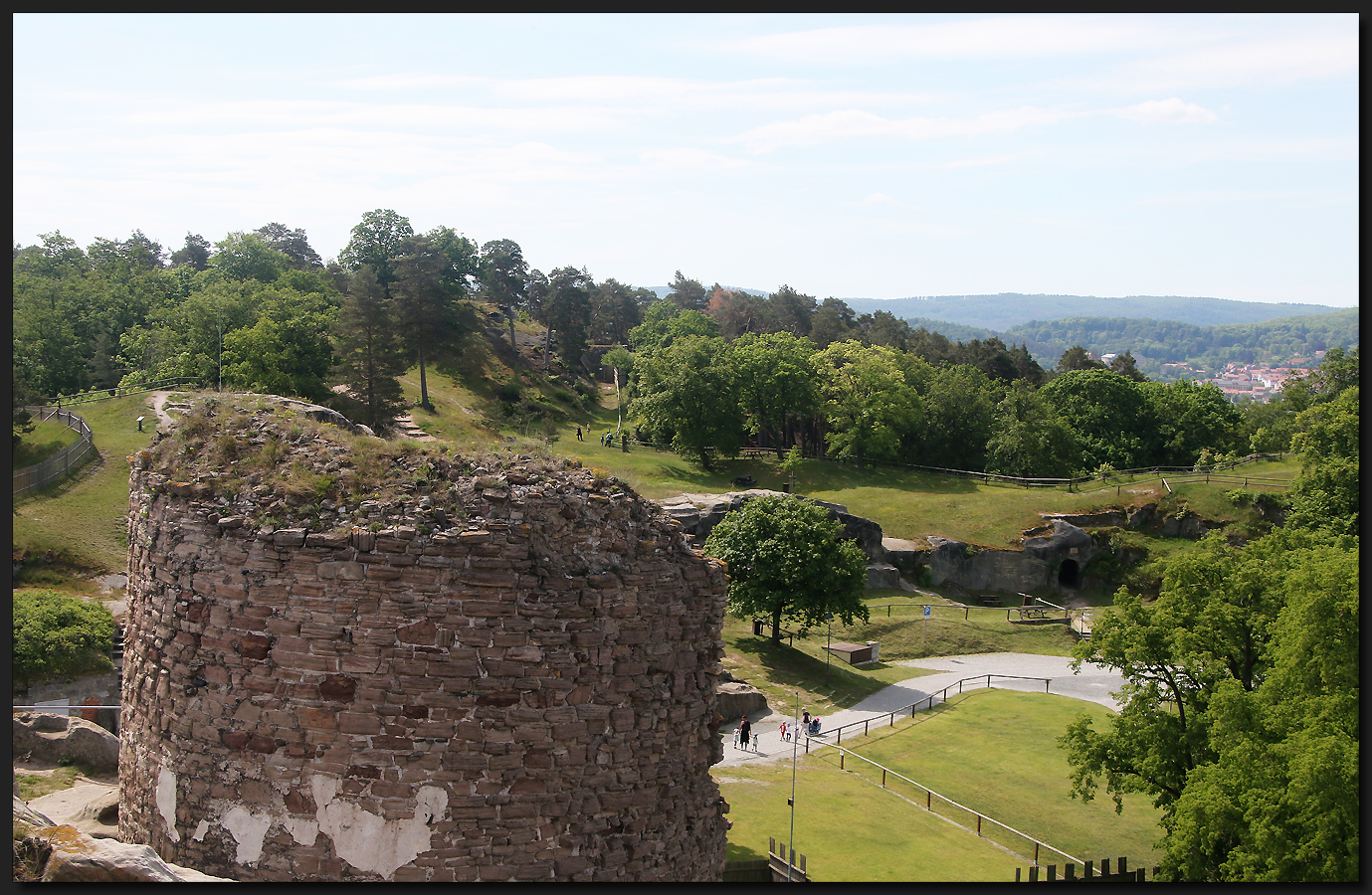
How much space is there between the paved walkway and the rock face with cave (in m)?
17.8

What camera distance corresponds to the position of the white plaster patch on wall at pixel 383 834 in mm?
9672

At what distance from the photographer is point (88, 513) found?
36.1 meters

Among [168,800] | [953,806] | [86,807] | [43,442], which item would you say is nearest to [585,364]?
[43,442]

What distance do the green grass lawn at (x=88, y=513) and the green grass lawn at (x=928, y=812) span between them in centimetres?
2278

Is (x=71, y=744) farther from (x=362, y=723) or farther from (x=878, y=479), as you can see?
(x=878, y=479)

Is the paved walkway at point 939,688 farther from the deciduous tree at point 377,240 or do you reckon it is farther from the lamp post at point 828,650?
the deciduous tree at point 377,240

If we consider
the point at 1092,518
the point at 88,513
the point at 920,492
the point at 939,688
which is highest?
the point at 88,513

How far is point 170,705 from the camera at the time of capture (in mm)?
10570

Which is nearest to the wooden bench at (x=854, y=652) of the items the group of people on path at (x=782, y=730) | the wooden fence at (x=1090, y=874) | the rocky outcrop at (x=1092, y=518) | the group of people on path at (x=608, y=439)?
the group of people on path at (x=782, y=730)

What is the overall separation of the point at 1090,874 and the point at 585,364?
75616 mm

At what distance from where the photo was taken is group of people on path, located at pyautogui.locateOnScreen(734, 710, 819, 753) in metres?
28.5

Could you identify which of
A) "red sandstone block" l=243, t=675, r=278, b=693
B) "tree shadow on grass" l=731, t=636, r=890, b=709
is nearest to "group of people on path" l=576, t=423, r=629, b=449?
Result: "tree shadow on grass" l=731, t=636, r=890, b=709

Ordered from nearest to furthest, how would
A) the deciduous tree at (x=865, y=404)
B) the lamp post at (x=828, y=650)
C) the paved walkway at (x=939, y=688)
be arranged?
the paved walkway at (x=939, y=688), the lamp post at (x=828, y=650), the deciduous tree at (x=865, y=404)

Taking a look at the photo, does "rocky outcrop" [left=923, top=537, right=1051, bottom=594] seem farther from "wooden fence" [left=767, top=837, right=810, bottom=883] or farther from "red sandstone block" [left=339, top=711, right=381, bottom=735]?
"red sandstone block" [left=339, top=711, right=381, bottom=735]
